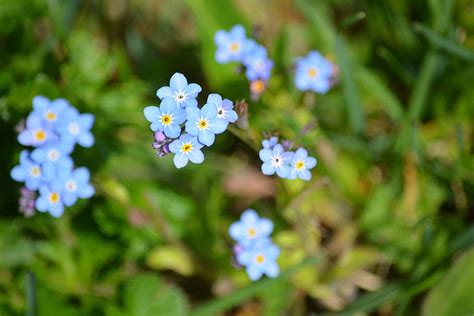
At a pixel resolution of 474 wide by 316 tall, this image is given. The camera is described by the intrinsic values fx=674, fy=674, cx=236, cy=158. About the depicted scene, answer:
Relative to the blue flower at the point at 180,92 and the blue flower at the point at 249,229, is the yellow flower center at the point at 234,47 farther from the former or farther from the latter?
the blue flower at the point at 180,92

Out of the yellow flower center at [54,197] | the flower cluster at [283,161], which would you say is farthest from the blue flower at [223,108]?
the yellow flower center at [54,197]

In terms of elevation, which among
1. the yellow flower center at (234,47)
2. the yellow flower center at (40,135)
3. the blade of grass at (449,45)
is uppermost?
the yellow flower center at (234,47)

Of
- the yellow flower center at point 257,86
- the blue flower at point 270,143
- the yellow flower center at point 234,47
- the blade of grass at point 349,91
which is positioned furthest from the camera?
the blade of grass at point 349,91

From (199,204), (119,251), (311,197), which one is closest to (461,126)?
(311,197)

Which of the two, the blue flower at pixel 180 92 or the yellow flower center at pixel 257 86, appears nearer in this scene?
the blue flower at pixel 180 92

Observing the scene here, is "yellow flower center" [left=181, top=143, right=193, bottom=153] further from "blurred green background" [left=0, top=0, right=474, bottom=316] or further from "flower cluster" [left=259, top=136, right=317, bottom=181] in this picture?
"blurred green background" [left=0, top=0, right=474, bottom=316]

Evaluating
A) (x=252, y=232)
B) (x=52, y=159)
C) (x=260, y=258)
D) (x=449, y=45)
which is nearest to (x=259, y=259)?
(x=260, y=258)

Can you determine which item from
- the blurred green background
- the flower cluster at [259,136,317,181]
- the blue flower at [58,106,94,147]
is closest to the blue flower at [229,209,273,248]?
the blurred green background

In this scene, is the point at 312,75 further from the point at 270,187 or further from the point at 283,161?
the point at 283,161
